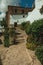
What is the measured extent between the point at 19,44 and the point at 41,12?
7.54 metres

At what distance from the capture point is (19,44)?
26.7 metres

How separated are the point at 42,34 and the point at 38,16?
7.10 meters

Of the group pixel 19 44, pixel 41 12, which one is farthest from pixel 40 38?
pixel 41 12

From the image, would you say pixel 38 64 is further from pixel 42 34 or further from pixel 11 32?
pixel 11 32

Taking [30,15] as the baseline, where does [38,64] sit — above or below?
below

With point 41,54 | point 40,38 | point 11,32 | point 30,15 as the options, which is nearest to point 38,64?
point 41,54

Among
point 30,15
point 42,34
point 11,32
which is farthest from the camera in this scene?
point 30,15

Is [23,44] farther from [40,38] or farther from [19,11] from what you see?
[19,11]

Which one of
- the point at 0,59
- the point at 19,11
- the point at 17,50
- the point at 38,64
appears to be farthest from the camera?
the point at 19,11

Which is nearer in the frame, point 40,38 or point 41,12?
point 40,38

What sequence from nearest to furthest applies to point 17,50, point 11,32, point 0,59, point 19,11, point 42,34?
point 0,59 < point 17,50 < point 42,34 < point 11,32 < point 19,11

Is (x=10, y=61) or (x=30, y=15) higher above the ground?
(x=30, y=15)

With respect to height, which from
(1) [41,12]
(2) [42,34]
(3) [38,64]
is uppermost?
(1) [41,12]

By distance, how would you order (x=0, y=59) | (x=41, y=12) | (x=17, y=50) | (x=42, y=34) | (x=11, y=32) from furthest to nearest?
(x=41, y=12)
(x=11, y=32)
(x=42, y=34)
(x=17, y=50)
(x=0, y=59)
